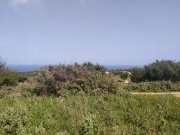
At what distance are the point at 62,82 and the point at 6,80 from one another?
22401 mm

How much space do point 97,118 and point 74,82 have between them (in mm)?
10079

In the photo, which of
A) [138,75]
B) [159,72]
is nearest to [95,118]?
[159,72]

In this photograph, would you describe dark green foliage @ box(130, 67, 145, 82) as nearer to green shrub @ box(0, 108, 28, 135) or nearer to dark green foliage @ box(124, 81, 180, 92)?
dark green foliage @ box(124, 81, 180, 92)

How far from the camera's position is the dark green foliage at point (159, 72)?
43906mm

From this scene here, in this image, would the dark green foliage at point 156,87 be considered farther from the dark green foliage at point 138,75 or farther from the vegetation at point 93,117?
the vegetation at point 93,117

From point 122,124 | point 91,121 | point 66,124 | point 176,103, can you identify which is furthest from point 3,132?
point 176,103

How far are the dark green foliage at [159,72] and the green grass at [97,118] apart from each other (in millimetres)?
30626

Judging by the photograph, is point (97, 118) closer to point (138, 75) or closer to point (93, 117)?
point (93, 117)

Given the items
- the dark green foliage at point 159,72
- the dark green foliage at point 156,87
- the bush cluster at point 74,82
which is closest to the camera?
the bush cluster at point 74,82

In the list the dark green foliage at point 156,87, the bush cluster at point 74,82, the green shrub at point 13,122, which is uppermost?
the bush cluster at point 74,82

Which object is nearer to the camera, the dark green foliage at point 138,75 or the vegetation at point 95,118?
the vegetation at point 95,118

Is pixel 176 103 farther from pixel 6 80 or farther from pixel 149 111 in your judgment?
pixel 6 80

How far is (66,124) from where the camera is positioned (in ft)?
35.0

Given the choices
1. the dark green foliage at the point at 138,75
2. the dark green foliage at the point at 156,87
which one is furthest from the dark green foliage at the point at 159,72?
the dark green foliage at the point at 156,87
